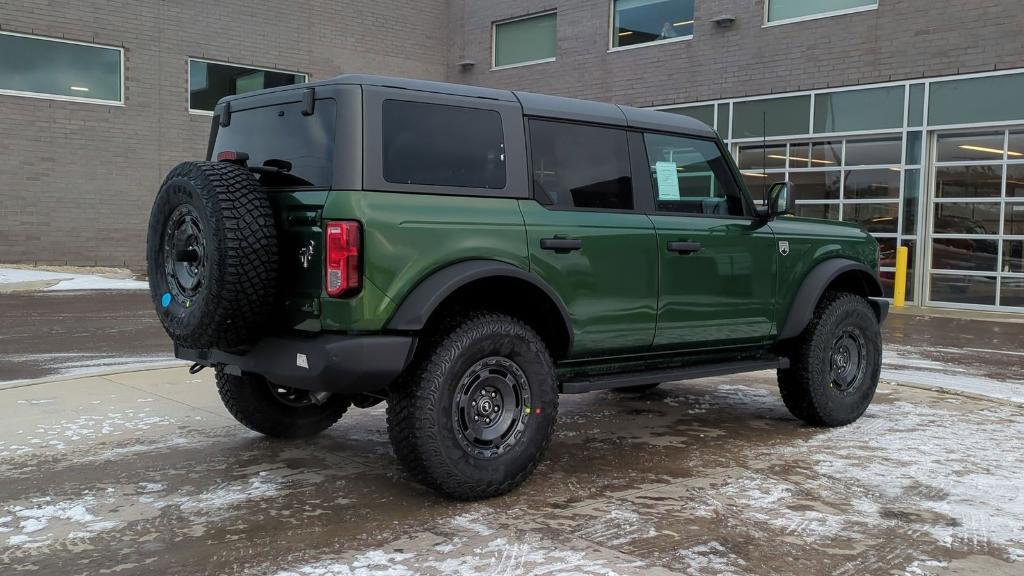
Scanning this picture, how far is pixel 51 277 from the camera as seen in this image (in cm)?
1697

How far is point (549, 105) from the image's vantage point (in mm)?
4879

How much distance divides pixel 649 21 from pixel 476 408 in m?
16.6

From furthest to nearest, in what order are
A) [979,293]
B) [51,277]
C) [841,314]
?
[51,277] < [979,293] < [841,314]

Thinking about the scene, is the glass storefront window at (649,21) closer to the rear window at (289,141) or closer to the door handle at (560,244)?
the door handle at (560,244)

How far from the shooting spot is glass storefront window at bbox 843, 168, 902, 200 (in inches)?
620

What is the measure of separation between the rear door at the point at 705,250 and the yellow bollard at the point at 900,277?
426 inches

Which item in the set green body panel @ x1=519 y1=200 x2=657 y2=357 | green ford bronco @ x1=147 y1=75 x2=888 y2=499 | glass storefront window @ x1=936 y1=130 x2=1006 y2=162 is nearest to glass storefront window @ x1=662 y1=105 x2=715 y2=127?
glass storefront window @ x1=936 y1=130 x2=1006 y2=162

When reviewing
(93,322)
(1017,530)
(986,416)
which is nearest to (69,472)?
(1017,530)

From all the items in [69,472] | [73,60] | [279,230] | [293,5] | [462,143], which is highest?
[293,5]

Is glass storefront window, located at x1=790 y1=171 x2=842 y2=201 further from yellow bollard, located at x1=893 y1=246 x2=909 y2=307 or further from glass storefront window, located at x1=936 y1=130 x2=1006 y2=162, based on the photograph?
glass storefront window, located at x1=936 y1=130 x2=1006 y2=162

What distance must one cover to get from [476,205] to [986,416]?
14.0ft

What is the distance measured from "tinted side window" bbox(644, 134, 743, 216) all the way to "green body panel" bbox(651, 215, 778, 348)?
0.09m

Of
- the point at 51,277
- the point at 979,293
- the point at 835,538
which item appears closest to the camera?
the point at 835,538

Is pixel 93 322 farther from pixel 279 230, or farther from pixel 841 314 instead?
pixel 841 314
